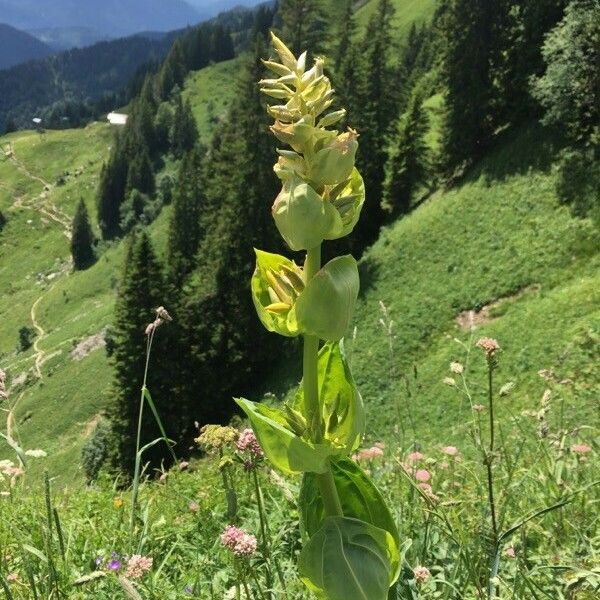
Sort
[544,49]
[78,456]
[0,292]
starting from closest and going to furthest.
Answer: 1. [544,49]
2. [78,456]
3. [0,292]

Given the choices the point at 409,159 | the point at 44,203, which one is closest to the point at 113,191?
the point at 44,203

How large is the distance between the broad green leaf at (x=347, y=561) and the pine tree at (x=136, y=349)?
34.0 metres

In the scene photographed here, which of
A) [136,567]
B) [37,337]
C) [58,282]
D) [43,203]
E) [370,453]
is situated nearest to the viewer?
[136,567]

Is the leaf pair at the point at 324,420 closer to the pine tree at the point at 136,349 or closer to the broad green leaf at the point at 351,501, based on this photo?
the broad green leaf at the point at 351,501

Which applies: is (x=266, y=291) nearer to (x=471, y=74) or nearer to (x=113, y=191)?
(x=471, y=74)

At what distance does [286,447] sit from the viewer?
1.65m

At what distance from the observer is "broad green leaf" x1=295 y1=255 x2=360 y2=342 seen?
164cm

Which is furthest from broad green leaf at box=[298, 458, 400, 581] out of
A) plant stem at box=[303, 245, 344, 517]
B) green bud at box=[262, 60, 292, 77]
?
green bud at box=[262, 60, 292, 77]

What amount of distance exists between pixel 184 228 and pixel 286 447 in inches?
2219

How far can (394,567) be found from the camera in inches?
73.9

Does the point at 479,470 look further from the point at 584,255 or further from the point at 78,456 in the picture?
the point at 78,456

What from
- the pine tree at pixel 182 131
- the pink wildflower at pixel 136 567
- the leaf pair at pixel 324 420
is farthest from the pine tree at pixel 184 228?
the pine tree at pixel 182 131

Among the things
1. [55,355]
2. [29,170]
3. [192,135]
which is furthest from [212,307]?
[29,170]

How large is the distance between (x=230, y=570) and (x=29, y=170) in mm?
172746
